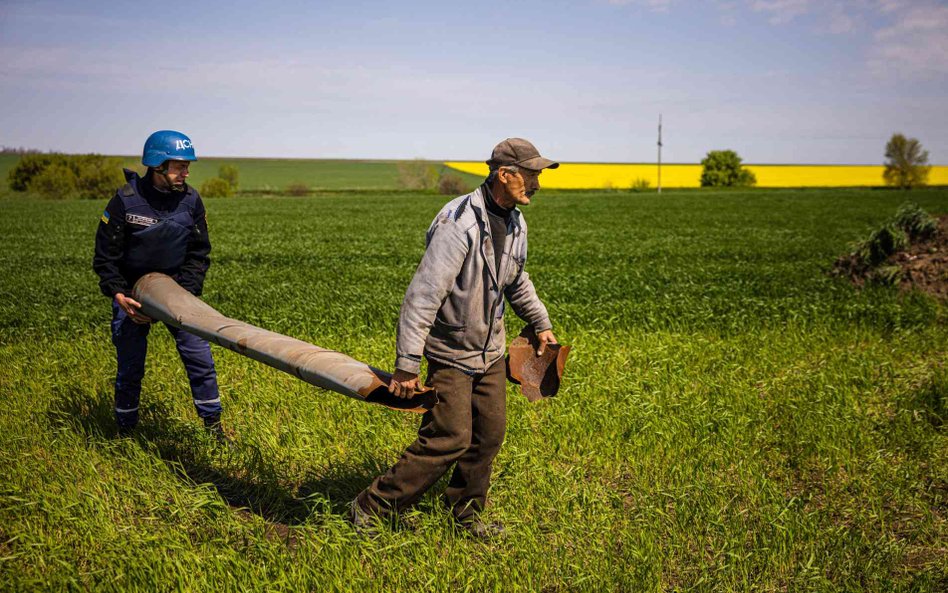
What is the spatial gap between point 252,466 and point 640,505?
265cm

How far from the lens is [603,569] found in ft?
Answer: 12.2

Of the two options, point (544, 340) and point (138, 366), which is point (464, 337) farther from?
point (138, 366)

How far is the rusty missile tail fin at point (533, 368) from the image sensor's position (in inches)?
168

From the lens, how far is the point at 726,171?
325 feet

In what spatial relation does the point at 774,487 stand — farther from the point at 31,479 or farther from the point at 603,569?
the point at 31,479

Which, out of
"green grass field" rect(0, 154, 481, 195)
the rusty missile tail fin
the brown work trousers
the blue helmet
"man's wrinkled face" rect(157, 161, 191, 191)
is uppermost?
"green grass field" rect(0, 154, 481, 195)

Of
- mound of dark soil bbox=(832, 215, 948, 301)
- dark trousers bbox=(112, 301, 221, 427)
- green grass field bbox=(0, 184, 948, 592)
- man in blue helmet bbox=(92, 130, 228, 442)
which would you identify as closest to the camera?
green grass field bbox=(0, 184, 948, 592)

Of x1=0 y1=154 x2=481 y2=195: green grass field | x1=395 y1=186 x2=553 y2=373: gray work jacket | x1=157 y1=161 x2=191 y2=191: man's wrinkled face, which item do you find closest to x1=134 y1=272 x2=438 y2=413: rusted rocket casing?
x1=395 y1=186 x2=553 y2=373: gray work jacket

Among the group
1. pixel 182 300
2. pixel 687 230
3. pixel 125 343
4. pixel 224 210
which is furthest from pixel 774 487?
pixel 224 210

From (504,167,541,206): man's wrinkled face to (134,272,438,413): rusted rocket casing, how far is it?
1086 mm

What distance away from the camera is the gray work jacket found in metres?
3.60

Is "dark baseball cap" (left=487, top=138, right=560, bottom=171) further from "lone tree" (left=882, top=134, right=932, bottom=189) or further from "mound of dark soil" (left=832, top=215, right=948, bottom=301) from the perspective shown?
"lone tree" (left=882, top=134, right=932, bottom=189)

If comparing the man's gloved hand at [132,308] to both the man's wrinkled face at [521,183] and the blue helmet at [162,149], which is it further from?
the man's wrinkled face at [521,183]

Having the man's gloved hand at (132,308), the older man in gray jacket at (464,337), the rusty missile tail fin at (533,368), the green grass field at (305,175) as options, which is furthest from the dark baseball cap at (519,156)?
the green grass field at (305,175)
